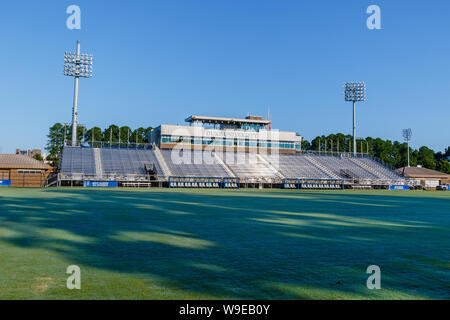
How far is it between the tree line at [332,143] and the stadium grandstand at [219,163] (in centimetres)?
2070

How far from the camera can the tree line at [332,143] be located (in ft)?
277

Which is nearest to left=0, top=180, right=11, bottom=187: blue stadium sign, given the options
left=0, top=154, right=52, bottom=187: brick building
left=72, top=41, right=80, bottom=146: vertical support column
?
left=0, top=154, right=52, bottom=187: brick building

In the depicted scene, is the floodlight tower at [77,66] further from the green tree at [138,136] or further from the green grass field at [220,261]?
the green grass field at [220,261]

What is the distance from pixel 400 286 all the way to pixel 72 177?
46.7 meters

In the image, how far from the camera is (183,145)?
2687 inches

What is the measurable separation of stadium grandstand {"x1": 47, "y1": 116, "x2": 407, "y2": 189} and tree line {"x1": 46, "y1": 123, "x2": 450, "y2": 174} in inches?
815

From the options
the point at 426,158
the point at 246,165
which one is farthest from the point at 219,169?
the point at 426,158

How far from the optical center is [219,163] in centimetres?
6188

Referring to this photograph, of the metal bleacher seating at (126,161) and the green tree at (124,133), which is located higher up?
the green tree at (124,133)

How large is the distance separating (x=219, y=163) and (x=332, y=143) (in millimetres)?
64384

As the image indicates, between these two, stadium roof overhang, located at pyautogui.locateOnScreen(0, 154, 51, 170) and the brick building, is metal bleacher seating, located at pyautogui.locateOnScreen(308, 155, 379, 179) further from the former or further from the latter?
stadium roof overhang, located at pyautogui.locateOnScreen(0, 154, 51, 170)

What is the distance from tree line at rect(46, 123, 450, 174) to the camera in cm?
8431

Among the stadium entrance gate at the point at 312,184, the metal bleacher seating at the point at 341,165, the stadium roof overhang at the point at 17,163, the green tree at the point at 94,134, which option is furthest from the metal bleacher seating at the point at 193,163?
the green tree at the point at 94,134

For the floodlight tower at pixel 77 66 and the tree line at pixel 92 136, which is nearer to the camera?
the floodlight tower at pixel 77 66
